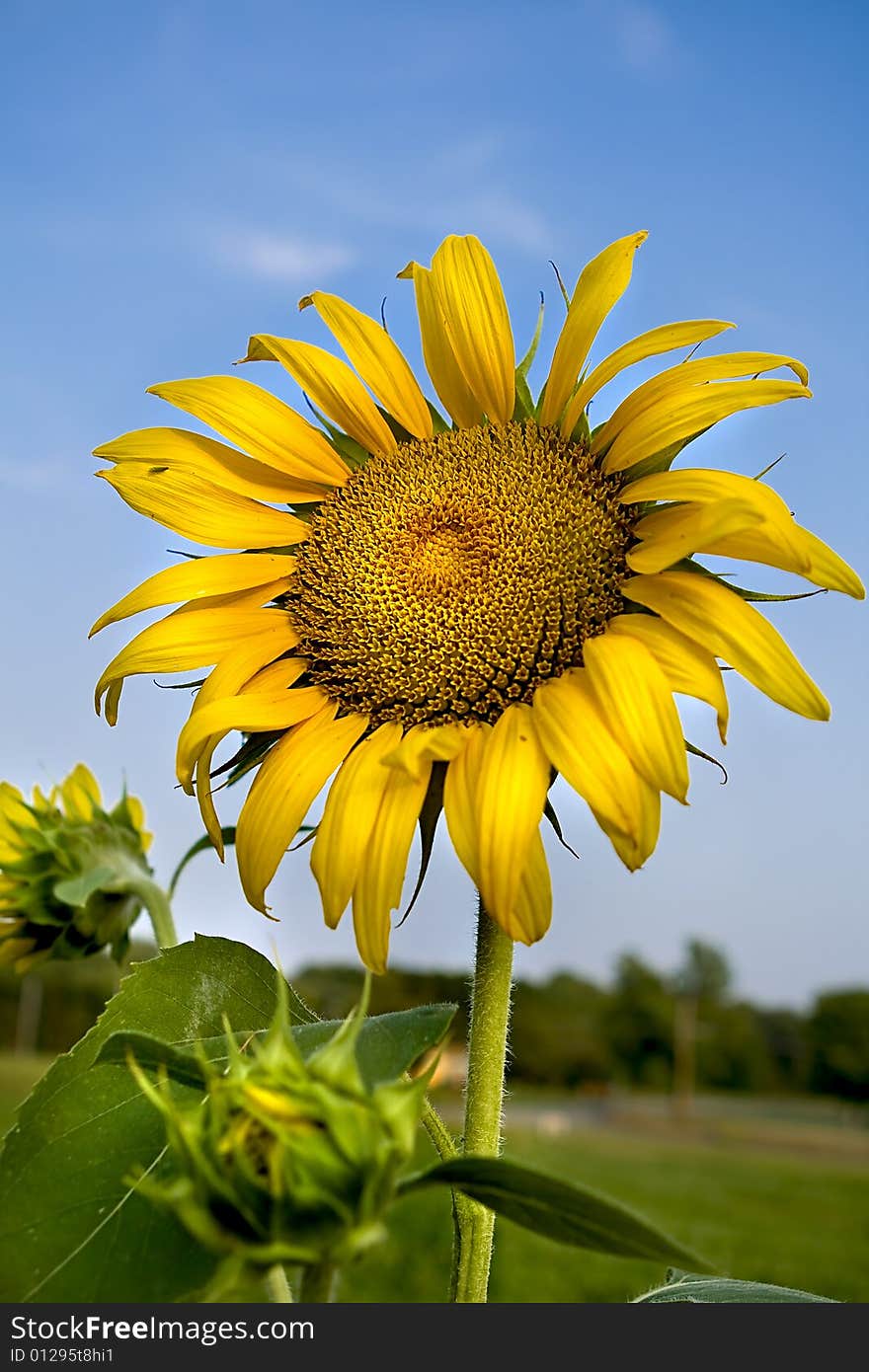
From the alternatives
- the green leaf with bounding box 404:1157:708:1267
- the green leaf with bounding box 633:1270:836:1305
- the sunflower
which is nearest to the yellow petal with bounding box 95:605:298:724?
the sunflower

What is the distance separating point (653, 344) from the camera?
1493 millimetres

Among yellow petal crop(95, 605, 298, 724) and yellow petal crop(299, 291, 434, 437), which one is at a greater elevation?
yellow petal crop(299, 291, 434, 437)

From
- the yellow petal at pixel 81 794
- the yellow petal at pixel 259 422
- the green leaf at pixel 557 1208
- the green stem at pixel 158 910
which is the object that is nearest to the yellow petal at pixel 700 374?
the yellow petal at pixel 259 422

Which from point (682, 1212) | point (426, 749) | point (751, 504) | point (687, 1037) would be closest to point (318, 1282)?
point (426, 749)

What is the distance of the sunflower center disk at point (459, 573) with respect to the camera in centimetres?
143

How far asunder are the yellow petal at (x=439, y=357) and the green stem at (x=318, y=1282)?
40.4 inches

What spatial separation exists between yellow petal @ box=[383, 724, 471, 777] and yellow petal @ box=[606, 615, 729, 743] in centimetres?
21

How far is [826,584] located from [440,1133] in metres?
0.67

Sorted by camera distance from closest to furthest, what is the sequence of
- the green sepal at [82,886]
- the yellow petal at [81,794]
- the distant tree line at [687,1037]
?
the green sepal at [82,886]
the yellow petal at [81,794]
the distant tree line at [687,1037]

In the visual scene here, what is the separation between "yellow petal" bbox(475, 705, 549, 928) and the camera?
1.19 meters

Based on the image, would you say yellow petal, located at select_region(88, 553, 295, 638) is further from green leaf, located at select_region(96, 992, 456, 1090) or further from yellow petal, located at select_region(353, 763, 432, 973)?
green leaf, located at select_region(96, 992, 456, 1090)

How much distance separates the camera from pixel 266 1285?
127 cm

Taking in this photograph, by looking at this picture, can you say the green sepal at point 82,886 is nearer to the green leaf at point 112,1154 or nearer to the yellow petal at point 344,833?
the green leaf at point 112,1154

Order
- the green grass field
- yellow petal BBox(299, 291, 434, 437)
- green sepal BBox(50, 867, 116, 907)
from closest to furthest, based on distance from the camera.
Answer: yellow petal BBox(299, 291, 434, 437) < green sepal BBox(50, 867, 116, 907) < the green grass field
